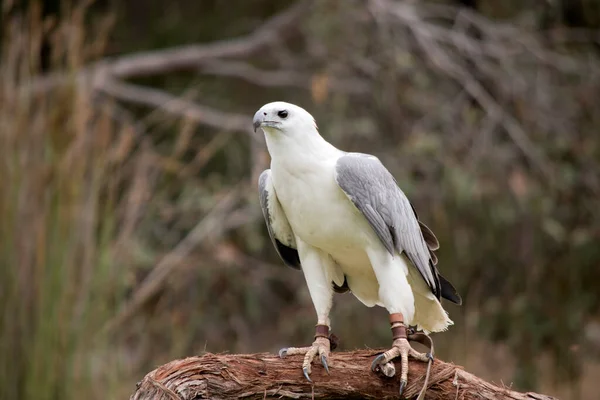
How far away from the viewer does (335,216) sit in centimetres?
312

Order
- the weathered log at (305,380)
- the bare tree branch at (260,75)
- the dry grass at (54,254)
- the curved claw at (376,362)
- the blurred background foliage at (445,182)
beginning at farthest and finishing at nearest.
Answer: the bare tree branch at (260,75)
the blurred background foliage at (445,182)
the dry grass at (54,254)
the curved claw at (376,362)
the weathered log at (305,380)

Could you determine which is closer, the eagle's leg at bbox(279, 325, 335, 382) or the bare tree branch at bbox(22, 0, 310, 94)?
the eagle's leg at bbox(279, 325, 335, 382)

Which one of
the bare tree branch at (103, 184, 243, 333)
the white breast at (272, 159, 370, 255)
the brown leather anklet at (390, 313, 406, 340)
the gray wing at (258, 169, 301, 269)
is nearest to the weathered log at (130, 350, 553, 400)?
the brown leather anklet at (390, 313, 406, 340)

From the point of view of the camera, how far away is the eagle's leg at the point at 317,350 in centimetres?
290

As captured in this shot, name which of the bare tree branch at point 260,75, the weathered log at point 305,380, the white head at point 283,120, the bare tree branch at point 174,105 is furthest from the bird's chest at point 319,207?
the bare tree branch at point 260,75

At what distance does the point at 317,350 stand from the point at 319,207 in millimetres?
502

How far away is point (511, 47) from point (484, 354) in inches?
94.7

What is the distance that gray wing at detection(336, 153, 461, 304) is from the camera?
10.2 feet

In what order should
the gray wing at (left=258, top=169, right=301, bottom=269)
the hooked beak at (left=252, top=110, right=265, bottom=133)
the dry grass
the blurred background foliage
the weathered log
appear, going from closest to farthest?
the weathered log < the hooked beak at (left=252, top=110, right=265, bottom=133) < the gray wing at (left=258, top=169, right=301, bottom=269) < the dry grass < the blurred background foliage

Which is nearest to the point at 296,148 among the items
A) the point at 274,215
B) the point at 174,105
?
the point at 274,215

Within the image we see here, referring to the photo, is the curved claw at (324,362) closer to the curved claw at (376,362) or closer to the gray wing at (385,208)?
the curved claw at (376,362)

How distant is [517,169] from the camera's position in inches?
262

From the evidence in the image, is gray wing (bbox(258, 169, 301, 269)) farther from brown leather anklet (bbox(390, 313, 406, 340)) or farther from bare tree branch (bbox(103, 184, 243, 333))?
bare tree branch (bbox(103, 184, 243, 333))

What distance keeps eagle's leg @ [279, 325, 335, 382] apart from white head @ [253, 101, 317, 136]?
0.71 meters
